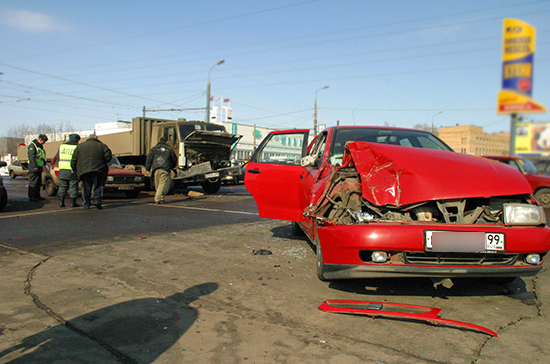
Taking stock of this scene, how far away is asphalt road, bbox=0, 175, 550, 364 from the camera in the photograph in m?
2.53

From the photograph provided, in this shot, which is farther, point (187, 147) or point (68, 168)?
point (187, 147)

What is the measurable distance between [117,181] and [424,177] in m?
11.1

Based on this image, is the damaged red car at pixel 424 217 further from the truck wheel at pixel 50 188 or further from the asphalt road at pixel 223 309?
the truck wheel at pixel 50 188

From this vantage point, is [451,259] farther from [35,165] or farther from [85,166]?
[35,165]

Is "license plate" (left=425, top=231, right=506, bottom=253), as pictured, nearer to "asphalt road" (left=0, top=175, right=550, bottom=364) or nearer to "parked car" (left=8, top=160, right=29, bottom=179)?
"asphalt road" (left=0, top=175, right=550, bottom=364)

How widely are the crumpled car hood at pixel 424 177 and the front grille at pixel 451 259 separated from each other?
421 millimetres

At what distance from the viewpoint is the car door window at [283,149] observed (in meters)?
5.79

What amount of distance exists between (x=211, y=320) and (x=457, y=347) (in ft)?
5.51

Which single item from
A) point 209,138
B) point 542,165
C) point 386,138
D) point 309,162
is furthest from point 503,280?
point 209,138

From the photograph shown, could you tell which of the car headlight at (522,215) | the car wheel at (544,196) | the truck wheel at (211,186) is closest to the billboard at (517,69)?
the car wheel at (544,196)

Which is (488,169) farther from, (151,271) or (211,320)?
(151,271)

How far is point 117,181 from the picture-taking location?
500 inches

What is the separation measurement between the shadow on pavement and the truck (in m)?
11.2

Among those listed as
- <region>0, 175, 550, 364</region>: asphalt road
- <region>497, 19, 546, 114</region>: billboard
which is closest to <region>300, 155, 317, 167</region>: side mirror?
<region>0, 175, 550, 364</region>: asphalt road
